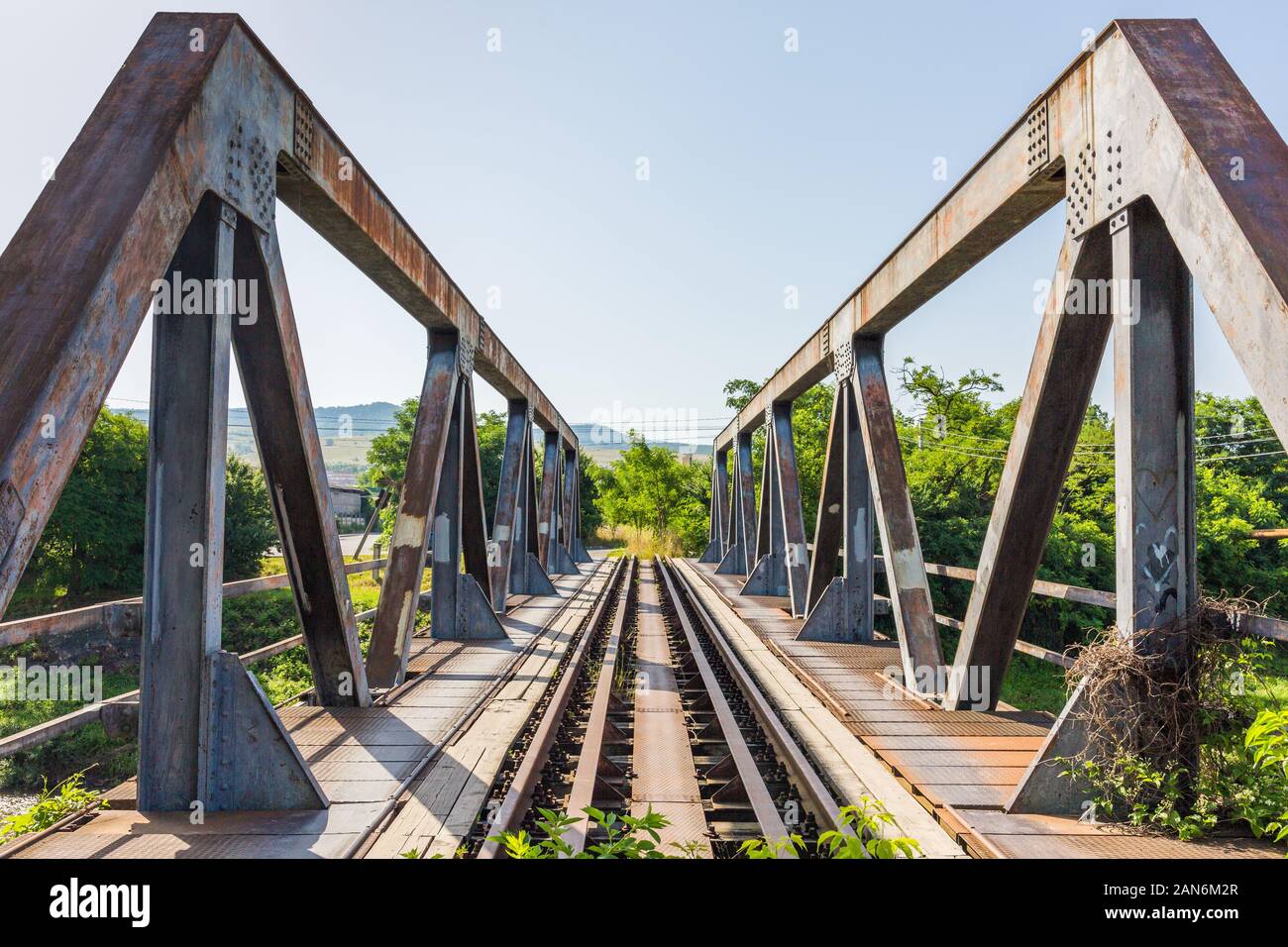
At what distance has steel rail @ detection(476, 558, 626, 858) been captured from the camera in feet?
11.8

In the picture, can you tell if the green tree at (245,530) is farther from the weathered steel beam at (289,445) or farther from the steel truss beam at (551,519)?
the weathered steel beam at (289,445)

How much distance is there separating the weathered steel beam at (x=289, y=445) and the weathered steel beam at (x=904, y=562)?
4.04 metres

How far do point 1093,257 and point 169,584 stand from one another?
446cm

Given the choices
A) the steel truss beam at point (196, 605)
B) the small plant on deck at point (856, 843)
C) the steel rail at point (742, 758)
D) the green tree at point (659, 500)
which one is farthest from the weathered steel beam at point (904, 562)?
the green tree at point (659, 500)

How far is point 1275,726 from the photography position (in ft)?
9.03

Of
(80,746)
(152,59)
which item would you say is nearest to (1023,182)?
(152,59)

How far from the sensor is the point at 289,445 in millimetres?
4426

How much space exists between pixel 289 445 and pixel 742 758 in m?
3.16

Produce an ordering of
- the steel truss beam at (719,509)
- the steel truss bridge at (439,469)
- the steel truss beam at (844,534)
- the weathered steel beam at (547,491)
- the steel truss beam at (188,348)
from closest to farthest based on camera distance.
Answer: the steel truss beam at (188,348), the steel truss bridge at (439,469), the steel truss beam at (844,534), the weathered steel beam at (547,491), the steel truss beam at (719,509)

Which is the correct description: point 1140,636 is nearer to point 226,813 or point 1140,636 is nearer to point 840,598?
point 226,813

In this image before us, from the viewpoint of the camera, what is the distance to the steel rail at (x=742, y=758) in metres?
3.83

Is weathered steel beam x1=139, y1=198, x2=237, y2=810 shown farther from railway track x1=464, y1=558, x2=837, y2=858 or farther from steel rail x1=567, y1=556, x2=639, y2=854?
steel rail x1=567, y1=556, x2=639, y2=854

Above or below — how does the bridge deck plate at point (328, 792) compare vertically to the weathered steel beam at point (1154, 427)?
below

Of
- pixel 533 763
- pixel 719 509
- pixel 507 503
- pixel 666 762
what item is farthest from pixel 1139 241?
pixel 719 509
